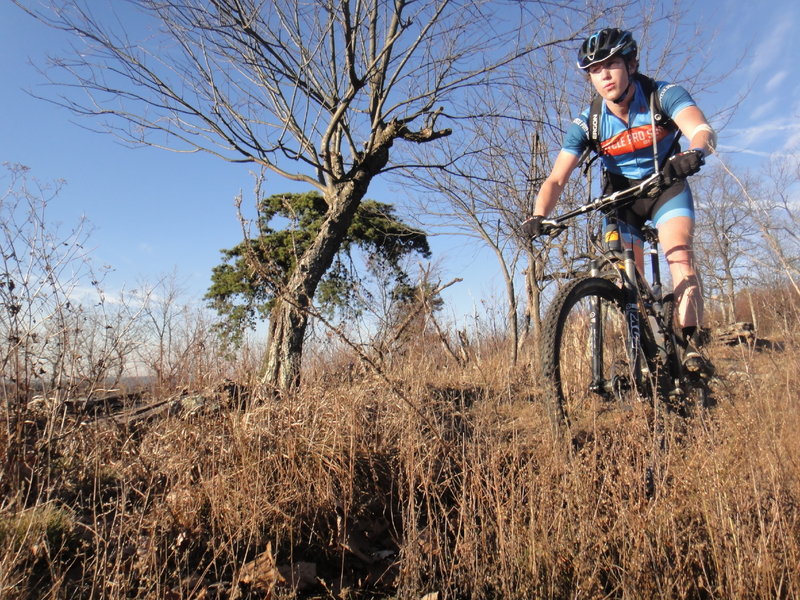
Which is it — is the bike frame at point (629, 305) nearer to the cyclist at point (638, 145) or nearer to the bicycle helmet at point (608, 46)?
the cyclist at point (638, 145)

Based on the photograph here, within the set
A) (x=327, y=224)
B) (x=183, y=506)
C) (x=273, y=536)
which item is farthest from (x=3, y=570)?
(x=327, y=224)

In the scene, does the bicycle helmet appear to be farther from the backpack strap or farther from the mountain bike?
the mountain bike

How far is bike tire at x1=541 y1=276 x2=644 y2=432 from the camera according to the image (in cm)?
246

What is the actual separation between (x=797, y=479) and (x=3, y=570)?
2712 millimetres

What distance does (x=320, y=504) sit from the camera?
222 cm

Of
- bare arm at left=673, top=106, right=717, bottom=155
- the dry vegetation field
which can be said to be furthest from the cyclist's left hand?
the dry vegetation field

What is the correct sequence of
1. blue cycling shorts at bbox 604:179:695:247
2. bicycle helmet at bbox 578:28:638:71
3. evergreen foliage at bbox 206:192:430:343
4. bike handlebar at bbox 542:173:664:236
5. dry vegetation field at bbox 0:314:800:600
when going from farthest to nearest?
evergreen foliage at bbox 206:192:430:343, blue cycling shorts at bbox 604:179:695:247, bicycle helmet at bbox 578:28:638:71, bike handlebar at bbox 542:173:664:236, dry vegetation field at bbox 0:314:800:600

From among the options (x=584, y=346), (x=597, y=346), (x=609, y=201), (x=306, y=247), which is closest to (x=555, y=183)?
(x=609, y=201)

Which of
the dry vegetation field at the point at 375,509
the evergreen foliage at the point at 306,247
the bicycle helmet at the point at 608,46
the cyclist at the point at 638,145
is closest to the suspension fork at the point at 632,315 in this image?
the cyclist at the point at 638,145

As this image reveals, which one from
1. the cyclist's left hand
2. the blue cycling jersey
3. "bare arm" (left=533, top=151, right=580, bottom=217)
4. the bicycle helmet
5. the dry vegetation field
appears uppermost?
the bicycle helmet

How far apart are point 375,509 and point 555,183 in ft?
6.62

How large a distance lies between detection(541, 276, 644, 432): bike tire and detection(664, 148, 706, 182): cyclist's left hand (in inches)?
24.6

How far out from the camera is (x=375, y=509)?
94.8 inches

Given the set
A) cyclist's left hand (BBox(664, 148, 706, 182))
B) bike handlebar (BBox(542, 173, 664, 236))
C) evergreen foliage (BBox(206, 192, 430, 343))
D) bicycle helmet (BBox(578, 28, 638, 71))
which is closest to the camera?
cyclist's left hand (BBox(664, 148, 706, 182))
